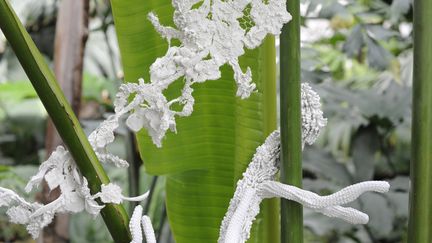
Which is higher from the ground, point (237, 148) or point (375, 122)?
point (237, 148)

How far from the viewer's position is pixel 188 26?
0.30 meters

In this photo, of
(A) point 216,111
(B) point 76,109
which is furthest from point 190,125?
(B) point 76,109

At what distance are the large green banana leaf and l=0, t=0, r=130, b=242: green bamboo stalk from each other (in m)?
0.09

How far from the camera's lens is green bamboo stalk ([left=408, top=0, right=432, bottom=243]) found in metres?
0.33

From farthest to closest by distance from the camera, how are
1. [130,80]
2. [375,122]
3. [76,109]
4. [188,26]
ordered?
[375,122] < [76,109] < [130,80] < [188,26]

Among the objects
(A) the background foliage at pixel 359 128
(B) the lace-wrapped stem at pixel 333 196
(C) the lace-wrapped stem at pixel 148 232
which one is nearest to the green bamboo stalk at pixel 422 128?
(B) the lace-wrapped stem at pixel 333 196

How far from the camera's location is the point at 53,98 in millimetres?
297

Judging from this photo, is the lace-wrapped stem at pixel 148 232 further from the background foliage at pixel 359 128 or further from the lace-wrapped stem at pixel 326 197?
the background foliage at pixel 359 128

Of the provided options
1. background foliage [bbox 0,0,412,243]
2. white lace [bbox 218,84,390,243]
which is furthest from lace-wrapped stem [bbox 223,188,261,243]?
background foliage [bbox 0,0,412,243]

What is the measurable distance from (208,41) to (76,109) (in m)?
0.51

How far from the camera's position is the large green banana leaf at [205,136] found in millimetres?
371

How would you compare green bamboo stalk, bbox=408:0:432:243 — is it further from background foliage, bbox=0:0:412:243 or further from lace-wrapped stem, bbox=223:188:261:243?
background foliage, bbox=0:0:412:243

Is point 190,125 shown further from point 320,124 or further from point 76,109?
point 76,109

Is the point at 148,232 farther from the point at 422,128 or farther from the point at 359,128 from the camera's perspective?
the point at 359,128
